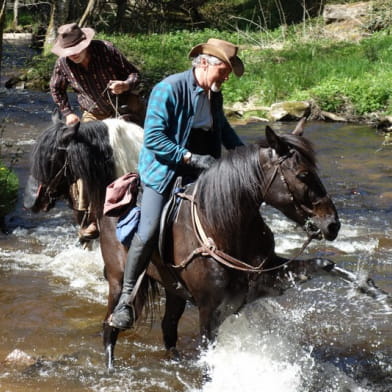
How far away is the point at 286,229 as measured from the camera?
32.4ft

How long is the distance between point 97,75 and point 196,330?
2436 mm

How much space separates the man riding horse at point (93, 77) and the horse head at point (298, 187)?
102 inches

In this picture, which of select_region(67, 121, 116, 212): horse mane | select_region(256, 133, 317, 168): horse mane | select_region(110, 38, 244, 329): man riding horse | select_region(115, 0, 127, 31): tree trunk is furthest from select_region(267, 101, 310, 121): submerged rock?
select_region(115, 0, 127, 31): tree trunk

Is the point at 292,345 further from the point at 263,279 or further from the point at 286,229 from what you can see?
the point at 286,229

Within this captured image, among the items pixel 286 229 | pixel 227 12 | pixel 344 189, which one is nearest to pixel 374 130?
pixel 344 189

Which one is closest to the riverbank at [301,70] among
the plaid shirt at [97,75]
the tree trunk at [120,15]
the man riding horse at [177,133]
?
the tree trunk at [120,15]

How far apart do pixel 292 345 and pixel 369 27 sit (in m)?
20.7

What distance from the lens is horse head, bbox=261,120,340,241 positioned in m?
4.44

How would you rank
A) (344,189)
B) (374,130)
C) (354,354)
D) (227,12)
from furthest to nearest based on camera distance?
(227,12) → (374,130) → (344,189) → (354,354)

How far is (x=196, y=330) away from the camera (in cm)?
673

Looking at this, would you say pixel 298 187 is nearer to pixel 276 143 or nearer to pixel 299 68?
pixel 276 143

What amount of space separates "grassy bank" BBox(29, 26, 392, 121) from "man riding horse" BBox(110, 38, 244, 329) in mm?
10690

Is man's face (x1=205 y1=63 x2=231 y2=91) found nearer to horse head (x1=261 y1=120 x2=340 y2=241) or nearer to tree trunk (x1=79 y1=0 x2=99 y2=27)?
horse head (x1=261 y1=120 x2=340 y2=241)

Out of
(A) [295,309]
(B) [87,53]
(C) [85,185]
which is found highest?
(B) [87,53]
